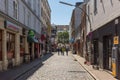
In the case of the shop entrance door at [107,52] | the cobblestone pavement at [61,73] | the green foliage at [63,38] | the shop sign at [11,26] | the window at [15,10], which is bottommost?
the cobblestone pavement at [61,73]

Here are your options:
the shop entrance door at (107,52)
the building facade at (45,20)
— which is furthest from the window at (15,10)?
the building facade at (45,20)

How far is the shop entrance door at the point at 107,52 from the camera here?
19.7 m

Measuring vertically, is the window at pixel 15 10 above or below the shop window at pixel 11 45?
above

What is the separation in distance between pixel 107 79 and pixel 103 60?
6.16 meters

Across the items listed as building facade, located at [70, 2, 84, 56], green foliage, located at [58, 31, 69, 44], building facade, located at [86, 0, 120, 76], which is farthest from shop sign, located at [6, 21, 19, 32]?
green foliage, located at [58, 31, 69, 44]

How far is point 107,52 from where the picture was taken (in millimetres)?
20766

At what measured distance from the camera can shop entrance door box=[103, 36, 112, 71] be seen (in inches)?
776

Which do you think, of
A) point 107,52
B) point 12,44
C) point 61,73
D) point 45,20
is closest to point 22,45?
point 12,44

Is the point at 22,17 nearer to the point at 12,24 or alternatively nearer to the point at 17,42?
the point at 17,42

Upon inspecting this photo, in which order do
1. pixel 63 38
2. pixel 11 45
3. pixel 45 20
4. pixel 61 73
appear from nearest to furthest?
pixel 61 73, pixel 11 45, pixel 45 20, pixel 63 38

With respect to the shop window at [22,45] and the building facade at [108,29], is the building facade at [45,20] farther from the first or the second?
the building facade at [108,29]

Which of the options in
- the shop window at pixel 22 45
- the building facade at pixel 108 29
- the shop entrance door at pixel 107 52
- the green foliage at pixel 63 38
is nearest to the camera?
the building facade at pixel 108 29

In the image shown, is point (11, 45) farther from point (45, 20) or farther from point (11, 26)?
point (45, 20)

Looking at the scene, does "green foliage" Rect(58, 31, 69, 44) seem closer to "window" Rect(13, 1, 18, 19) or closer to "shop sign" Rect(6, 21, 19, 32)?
"window" Rect(13, 1, 18, 19)
